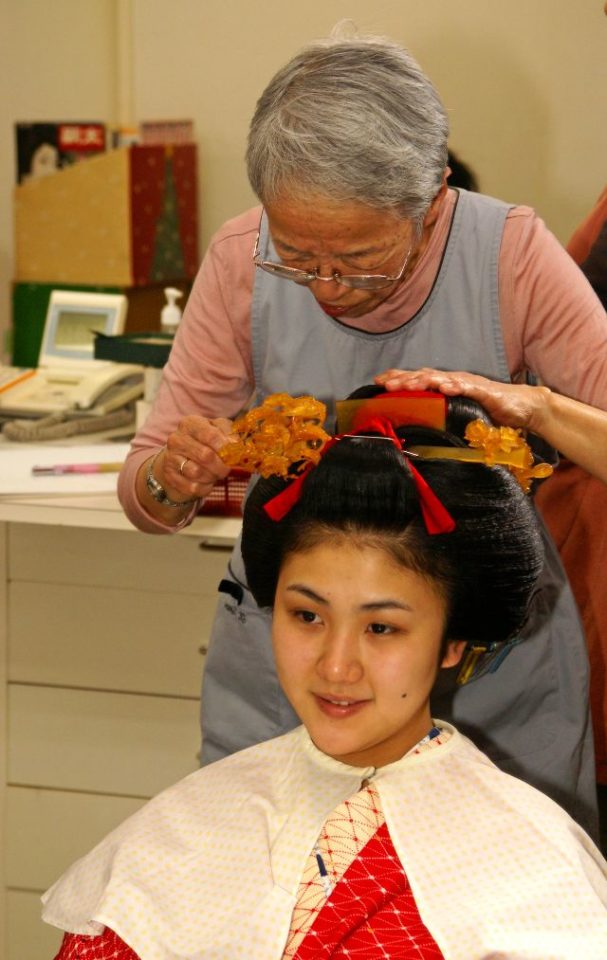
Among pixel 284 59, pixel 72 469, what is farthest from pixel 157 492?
pixel 284 59

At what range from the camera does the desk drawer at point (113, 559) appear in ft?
7.35

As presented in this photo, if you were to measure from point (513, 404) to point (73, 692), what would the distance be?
127 centimetres

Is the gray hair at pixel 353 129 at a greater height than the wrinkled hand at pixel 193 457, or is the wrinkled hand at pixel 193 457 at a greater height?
the gray hair at pixel 353 129

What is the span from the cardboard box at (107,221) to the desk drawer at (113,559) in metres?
0.85

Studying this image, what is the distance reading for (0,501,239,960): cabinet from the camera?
227cm

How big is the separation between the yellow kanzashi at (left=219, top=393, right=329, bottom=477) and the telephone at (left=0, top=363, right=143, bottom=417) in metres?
1.21

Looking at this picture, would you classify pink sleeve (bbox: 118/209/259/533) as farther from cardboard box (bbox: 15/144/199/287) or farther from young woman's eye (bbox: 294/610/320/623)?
cardboard box (bbox: 15/144/199/287)

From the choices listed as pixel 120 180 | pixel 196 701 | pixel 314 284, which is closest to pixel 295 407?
pixel 314 284

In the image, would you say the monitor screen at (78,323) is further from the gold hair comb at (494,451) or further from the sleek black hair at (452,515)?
the gold hair comb at (494,451)

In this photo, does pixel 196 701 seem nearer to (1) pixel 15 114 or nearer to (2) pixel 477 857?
(2) pixel 477 857

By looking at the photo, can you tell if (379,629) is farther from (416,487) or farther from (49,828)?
(49,828)

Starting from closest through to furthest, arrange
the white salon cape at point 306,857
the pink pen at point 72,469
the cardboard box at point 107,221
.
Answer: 1. the white salon cape at point 306,857
2. the pink pen at point 72,469
3. the cardboard box at point 107,221

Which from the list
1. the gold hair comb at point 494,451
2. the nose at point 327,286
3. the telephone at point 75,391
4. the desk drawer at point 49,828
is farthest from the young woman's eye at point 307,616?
the telephone at point 75,391

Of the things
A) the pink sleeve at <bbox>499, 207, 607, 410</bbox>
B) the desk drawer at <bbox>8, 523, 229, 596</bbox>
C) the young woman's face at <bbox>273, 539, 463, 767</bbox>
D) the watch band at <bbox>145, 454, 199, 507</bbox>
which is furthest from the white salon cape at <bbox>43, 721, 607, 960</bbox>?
the desk drawer at <bbox>8, 523, 229, 596</bbox>
